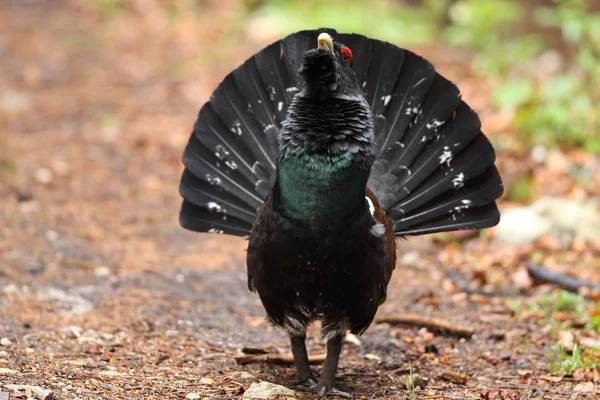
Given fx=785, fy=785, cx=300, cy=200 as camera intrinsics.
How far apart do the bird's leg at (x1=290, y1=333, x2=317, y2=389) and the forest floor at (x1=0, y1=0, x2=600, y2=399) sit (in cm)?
15

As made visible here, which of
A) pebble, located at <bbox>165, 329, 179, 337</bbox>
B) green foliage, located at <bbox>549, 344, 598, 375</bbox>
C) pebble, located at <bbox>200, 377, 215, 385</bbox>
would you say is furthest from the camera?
pebble, located at <bbox>165, 329, 179, 337</bbox>

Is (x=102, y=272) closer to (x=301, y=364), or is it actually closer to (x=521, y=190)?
(x=301, y=364)

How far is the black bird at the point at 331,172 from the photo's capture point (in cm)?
418

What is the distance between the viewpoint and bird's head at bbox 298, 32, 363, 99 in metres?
4.09

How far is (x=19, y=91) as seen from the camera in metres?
13.9

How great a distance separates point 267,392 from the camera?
4.41m

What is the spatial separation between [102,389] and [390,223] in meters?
2.08

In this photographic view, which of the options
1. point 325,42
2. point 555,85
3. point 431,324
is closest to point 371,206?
point 325,42

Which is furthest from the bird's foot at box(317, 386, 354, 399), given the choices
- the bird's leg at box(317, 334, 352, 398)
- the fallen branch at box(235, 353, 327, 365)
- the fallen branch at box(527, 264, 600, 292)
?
the fallen branch at box(527, 264, 600, 292)

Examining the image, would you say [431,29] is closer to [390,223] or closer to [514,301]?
[514,301]

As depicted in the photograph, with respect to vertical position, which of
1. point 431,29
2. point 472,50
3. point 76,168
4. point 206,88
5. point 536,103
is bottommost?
point 76,168

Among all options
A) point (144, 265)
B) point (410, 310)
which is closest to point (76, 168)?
point (144, 265)

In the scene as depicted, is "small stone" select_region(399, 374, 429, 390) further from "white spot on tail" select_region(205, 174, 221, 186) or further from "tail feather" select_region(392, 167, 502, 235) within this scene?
"white spot on tail" select_region(205, 174, 221, 186)

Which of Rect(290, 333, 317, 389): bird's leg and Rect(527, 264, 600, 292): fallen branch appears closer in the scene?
Rect(290, 333, 317, 389): bird's leg
